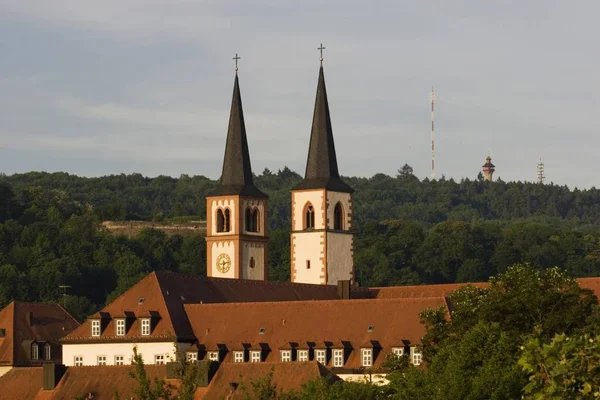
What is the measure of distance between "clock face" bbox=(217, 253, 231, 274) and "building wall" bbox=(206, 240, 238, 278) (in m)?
0.11

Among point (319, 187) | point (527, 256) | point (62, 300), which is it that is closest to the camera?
point (319, 187)

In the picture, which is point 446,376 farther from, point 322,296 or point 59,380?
point 322,296

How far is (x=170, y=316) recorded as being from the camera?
268ft

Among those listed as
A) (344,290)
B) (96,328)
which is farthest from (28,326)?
(344,290)

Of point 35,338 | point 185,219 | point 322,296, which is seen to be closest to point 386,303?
point 322,296

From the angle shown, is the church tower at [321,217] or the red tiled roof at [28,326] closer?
the red tiled roof at [28,326]

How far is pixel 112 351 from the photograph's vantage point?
82.1 meters

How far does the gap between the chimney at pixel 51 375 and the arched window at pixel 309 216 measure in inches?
1262

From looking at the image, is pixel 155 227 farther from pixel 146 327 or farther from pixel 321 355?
pixel 321 355

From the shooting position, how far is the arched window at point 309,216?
102 metres

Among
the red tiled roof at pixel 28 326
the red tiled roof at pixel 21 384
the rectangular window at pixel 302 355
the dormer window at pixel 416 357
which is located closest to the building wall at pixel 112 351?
the rectangular window at pixel 302 355

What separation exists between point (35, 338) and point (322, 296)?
13251mm

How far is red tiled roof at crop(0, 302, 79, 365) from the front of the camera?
91812 millimetres

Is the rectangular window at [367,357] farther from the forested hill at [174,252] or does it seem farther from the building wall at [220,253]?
the forested hill at [174,252]
